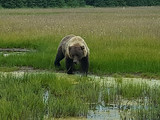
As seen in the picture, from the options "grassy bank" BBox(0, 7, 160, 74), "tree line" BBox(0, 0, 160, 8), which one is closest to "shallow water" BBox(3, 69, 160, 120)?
"grassy bank" BBox(0, 7, 160, 74)

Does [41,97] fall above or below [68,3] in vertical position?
above

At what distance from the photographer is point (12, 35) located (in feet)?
51.8

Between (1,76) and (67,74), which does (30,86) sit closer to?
(1,76)

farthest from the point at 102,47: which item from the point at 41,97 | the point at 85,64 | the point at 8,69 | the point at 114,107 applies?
the point at 41,97

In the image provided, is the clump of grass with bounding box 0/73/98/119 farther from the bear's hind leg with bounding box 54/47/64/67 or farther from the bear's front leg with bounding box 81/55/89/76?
the bear's hind leg with bounding box 54/47/64/67

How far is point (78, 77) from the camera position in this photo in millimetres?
9508

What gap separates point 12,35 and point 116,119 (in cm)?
1032

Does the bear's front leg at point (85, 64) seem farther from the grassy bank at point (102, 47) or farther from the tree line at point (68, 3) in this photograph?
the tree line at point (68, 3)

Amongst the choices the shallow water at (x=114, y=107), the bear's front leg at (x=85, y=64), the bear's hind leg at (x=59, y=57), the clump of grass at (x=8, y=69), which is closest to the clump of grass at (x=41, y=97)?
the shallow water at (x=114, y=107)

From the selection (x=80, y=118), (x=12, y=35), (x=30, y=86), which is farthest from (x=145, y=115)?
(x=12, y=35)

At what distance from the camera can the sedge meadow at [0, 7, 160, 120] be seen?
6.30 meters

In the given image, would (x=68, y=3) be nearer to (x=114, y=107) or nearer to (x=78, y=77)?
(x=78, y=77)

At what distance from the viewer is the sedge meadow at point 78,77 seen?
6.30 metres

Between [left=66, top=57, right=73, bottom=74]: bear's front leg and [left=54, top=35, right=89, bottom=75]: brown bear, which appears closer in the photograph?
[left=54, top=35, right=89, bottom=75]: brown bear
